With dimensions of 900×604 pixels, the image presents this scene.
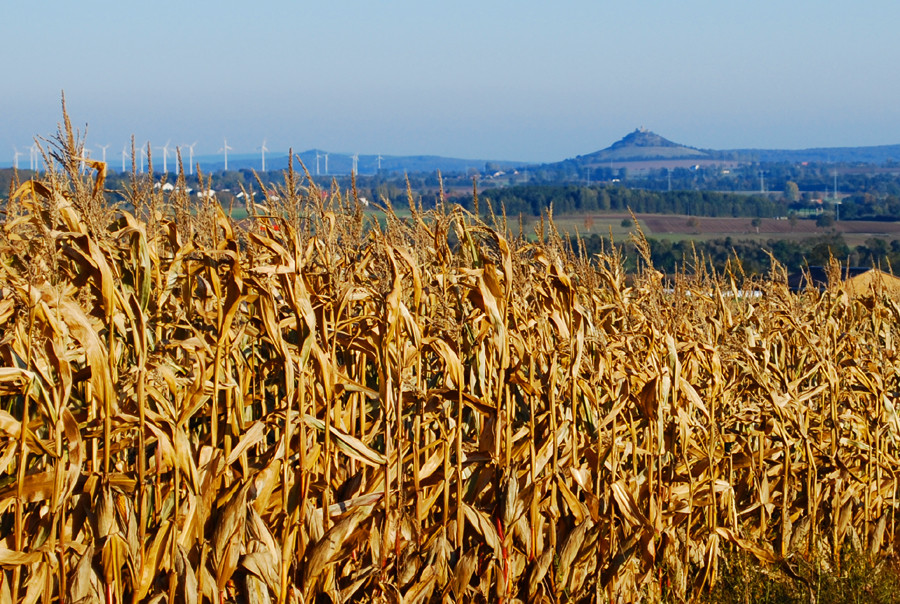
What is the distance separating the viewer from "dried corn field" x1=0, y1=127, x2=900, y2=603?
341 centimetres

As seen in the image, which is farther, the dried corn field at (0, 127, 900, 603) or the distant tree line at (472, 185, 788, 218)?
the distant tree line at (472, 185, 788, 218)

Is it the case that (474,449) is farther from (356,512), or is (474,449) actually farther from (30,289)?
(30,289)

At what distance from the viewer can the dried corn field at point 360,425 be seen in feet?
11.2

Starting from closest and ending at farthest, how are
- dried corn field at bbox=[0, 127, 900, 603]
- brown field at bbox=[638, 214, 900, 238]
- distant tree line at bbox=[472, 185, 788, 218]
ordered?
1. dried corn field at bbox=[0, 127, 900, 603]
2. brown field at bbox=[638, 214, 900, 238]
3. distant tree line at bbox=[472, 185, 788, 218]

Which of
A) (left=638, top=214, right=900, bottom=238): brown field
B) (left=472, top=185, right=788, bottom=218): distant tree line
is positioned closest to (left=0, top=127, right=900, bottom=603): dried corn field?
(left=638, top=214, right=900, bottom=238): brown field

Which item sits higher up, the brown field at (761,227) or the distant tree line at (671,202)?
the distant tree line at (671,202)

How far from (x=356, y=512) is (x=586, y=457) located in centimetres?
135

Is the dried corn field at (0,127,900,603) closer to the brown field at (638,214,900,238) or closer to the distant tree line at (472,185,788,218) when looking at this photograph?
the brown field at (638,214,900,238)

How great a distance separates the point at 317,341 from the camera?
3.98m

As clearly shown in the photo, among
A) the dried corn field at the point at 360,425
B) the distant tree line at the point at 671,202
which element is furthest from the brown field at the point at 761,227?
the dried corn field at the point at 360,425

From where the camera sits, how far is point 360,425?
13.6ft

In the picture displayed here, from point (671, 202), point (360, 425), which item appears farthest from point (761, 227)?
point (360, 425)

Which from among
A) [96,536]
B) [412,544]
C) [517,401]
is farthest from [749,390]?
[96,536]

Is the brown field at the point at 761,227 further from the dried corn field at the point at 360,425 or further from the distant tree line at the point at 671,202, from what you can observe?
the dried corn field at the point at 360,425
